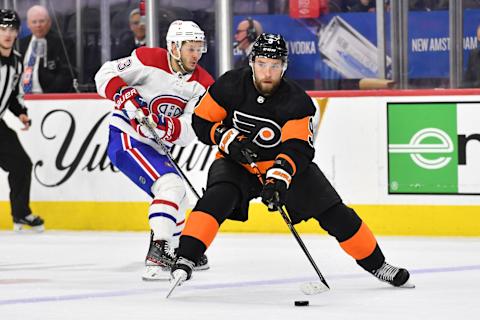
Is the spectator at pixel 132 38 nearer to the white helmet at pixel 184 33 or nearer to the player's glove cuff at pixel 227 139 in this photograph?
the white helmet at pixel 184 33

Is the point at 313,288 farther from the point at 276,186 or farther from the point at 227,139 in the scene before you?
the point at 227,139

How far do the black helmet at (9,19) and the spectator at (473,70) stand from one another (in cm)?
275

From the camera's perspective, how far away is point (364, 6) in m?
8.85

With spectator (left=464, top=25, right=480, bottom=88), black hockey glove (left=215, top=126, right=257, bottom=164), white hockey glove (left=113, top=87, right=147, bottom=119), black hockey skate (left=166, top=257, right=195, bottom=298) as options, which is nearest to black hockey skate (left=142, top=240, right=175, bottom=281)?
white hockey glove (left=113, top=87, right=147, bottom=119)

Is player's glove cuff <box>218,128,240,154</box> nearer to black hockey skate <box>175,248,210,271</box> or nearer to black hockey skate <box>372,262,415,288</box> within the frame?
black hockey skate <box>372,262,415,288</box>

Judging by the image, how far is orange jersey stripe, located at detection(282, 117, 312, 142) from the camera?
222 inches

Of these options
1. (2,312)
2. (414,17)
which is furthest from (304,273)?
(414,17)

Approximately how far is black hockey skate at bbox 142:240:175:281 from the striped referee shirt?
2.65 meters

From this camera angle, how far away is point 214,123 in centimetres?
579

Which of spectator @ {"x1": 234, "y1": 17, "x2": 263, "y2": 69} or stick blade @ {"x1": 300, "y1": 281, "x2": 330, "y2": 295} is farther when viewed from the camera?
spectator @ {"x1": 234, "y1": 17, "x2": 263, "y2": 69}

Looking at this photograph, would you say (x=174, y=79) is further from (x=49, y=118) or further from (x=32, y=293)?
(x=49, y=118)

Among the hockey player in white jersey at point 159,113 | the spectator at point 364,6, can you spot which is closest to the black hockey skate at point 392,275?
the hockey player in white jersey at point 159,113

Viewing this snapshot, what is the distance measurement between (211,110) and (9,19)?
3.44 metres

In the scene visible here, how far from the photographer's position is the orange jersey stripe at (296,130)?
222 inches
